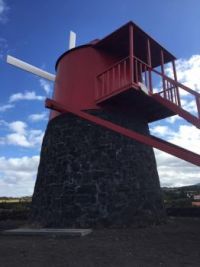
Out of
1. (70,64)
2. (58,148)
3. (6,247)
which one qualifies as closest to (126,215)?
(58,148)

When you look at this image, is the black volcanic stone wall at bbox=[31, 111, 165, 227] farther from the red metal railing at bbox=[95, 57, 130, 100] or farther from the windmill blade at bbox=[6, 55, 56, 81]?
the windmill blade at bbox=[6, 55, 56, 81]

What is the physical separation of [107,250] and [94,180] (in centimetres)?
390

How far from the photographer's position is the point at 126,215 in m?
10.3

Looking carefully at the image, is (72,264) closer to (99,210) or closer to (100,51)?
(99,210)

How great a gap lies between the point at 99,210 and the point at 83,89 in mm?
4851

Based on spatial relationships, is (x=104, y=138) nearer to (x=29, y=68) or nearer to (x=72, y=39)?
(x=29, y=68)

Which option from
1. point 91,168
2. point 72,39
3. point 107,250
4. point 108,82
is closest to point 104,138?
point 91,168

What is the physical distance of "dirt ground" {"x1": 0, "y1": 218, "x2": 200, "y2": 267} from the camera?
5736 millimetres

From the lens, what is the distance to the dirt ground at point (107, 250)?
226 inches

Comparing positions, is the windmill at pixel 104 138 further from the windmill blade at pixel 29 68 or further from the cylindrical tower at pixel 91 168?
the windmill blade at pixel 29 68

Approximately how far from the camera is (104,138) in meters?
11.2

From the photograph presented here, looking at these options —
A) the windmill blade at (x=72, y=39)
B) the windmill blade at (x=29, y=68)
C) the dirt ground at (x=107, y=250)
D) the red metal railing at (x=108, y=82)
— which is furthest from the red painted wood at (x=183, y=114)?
the windmill blade at (x=72, y=39)

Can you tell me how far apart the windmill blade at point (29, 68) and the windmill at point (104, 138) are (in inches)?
71.9

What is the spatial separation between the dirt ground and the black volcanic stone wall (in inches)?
49.6
